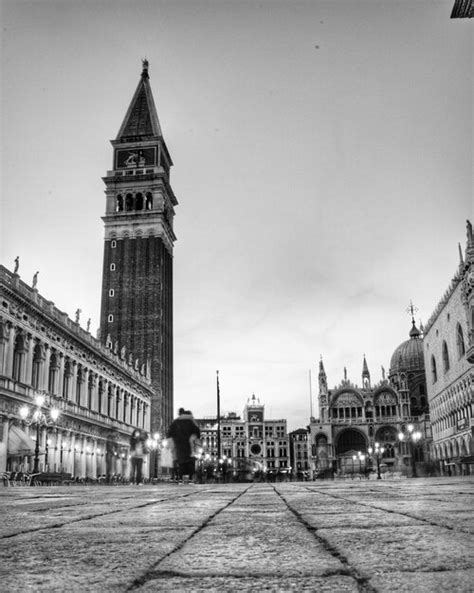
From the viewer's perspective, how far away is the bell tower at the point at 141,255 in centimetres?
6116

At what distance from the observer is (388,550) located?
183cm

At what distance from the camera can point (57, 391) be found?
33.8 meters

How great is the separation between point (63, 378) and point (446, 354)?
35.8 meters

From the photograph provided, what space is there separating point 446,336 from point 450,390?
189 inches

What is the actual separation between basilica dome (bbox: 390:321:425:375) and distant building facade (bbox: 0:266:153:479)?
168 ft

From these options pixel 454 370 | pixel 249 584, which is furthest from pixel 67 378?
pixel 249 584

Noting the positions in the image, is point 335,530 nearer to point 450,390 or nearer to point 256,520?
point 256,520

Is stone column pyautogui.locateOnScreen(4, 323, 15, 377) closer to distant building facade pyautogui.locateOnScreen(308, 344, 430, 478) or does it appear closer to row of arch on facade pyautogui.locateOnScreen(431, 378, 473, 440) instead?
row of arch on facade pyautogui.locateOnScreen(431, 378, 473, 440)

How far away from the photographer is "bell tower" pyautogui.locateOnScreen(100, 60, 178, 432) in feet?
201

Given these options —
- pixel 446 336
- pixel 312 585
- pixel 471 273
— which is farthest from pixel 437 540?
pixel 446 336

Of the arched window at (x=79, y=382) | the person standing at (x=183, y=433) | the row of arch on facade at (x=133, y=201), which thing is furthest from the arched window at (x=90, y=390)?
the row of arch on facade at (x=133, y=201)

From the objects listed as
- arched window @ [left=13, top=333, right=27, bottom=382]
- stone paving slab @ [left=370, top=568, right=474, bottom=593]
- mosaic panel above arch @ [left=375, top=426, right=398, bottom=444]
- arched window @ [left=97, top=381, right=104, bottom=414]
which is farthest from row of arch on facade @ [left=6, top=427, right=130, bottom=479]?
mosaic panel above arch @ [left=375, top=426, right=398, bottom=444]

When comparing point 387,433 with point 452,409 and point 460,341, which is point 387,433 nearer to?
point 452,409

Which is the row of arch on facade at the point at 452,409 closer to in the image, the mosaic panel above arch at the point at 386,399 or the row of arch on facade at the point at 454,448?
the row of arch on facade at the point at 454,448
